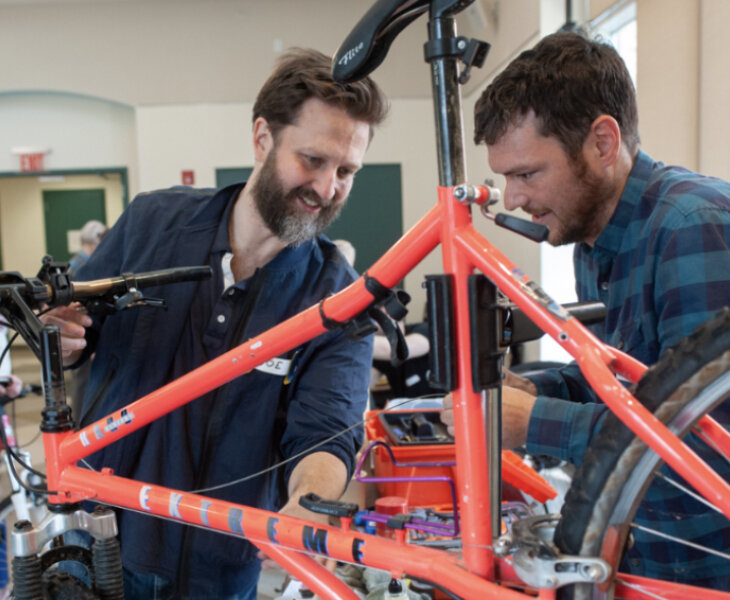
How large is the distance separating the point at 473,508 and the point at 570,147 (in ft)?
2.05

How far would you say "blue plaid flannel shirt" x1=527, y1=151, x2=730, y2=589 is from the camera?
85cm

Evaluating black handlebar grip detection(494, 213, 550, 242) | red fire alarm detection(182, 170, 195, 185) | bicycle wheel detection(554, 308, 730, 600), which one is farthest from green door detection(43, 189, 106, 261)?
bicycle wheel detection(554, 308, 730, 600)

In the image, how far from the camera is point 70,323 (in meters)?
1.15

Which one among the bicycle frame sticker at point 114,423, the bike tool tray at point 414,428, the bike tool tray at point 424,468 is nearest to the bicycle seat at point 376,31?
the bicycle frame sticker at point 114,423

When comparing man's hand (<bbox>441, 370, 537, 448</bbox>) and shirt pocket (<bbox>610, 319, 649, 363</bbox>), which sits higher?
shirt pocket (<bbox>610, 319, 649, 363</bbox>)

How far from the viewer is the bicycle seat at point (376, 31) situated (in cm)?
79

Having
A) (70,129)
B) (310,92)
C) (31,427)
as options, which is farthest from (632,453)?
(70,129)

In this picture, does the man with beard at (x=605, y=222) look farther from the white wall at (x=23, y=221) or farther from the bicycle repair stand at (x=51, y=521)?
the white wall at (x=23, y=221)

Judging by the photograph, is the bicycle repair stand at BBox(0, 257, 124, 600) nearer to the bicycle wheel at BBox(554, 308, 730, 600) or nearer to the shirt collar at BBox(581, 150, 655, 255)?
the bicycle wheel at BBox(554, 308, 730, 600)

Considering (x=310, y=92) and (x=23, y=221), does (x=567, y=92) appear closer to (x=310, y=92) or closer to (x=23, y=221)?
(x=310, y=92)

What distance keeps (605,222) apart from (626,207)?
0.17ft

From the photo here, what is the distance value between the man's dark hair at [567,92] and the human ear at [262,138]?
1.53ft

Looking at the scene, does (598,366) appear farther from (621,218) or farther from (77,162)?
(77,162)

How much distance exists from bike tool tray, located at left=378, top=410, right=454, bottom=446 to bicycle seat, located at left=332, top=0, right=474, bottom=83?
3.95 feet
